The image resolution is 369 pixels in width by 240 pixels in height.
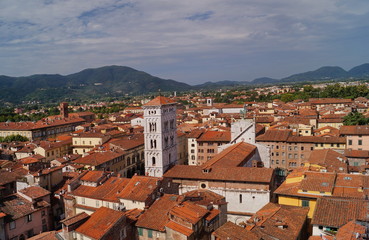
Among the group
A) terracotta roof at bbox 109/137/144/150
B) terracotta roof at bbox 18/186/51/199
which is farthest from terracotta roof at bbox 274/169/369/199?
terracotta roof at bbox 109/137/144/150

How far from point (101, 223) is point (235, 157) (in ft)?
80.6

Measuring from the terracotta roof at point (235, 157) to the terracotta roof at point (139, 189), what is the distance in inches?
366

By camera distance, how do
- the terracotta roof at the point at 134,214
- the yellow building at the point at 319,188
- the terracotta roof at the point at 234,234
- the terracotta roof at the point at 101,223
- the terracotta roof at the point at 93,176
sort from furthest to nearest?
the terracotta roof at the point at 93,176
the terracotta roof at the point at 134,214
the yellow building at the point at 319,188
the terracotta roof at the point at 101,223
the terracotta roof at the point at 234,234

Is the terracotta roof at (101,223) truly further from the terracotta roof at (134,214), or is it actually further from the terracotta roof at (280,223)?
the terracotta roof at (280,223)

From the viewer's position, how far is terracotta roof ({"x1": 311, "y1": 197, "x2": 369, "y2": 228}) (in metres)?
23.7

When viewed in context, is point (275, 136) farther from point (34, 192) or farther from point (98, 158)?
point (34, 192)

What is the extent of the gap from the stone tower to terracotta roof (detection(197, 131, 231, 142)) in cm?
2034

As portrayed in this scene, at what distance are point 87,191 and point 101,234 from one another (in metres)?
13.5

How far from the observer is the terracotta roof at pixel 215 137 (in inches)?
2687

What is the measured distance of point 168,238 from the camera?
28.8m

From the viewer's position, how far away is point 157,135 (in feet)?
159

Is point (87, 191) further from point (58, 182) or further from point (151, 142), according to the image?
point (151, 142)

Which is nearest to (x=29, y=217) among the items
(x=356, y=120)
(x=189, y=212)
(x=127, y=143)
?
(x=189, y=212)

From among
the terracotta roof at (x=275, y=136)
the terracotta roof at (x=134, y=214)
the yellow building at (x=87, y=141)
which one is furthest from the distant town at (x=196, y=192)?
the yellow building at (x=87, y=141)
